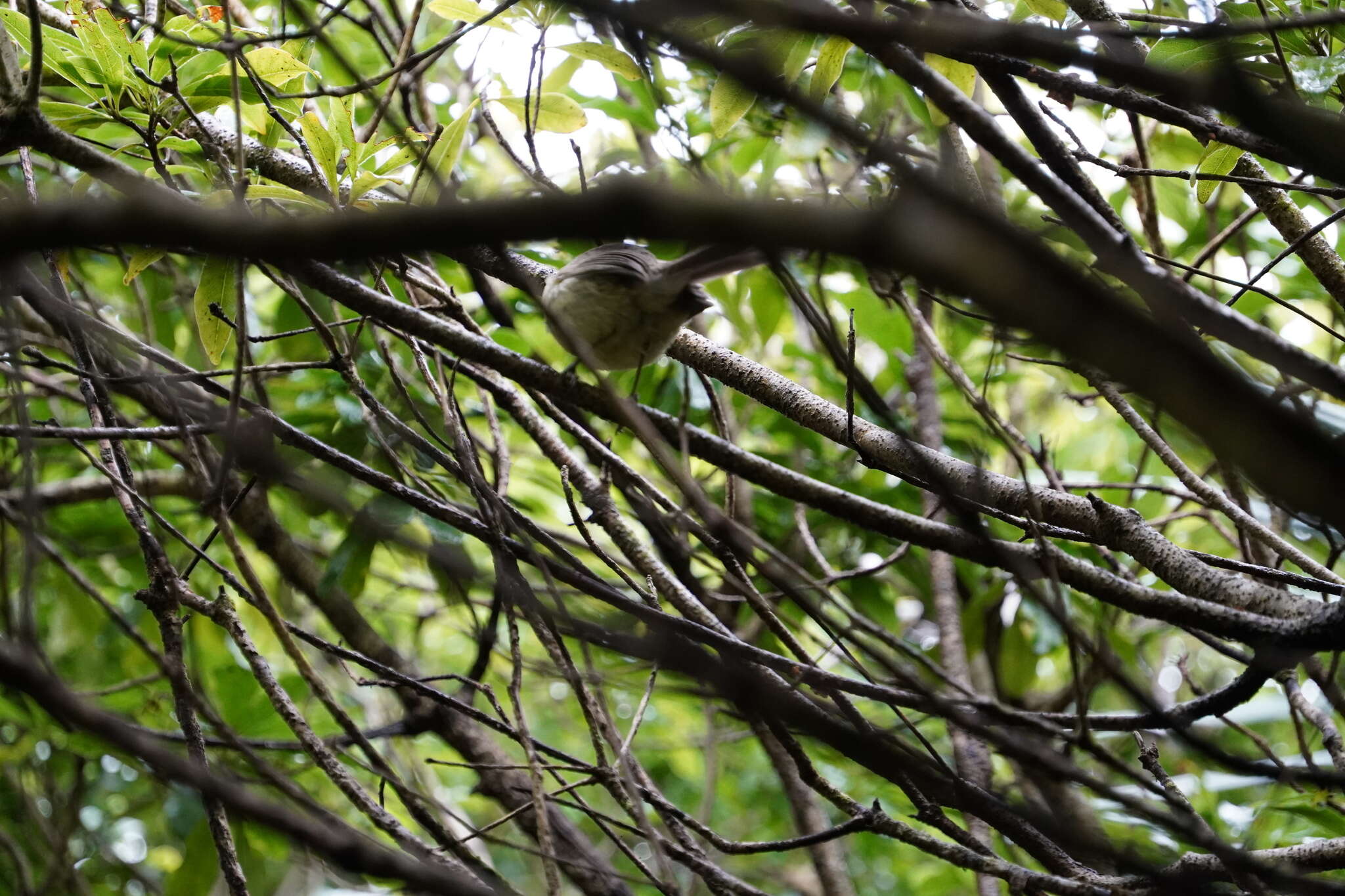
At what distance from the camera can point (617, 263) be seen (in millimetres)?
2408

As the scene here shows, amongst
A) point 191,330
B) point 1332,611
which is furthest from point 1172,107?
point 191,330

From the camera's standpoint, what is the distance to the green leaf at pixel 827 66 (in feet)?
7.23

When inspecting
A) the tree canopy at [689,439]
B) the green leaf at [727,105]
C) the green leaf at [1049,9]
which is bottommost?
the tree canopy at [689,439]

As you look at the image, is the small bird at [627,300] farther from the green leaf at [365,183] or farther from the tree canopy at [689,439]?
the green leaf at [365,183]

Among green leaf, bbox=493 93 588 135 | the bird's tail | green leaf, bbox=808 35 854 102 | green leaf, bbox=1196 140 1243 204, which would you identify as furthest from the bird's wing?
green leaf, bbox=1196 140 1243 204

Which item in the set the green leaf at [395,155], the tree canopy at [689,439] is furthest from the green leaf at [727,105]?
the green leaf at [395,155]

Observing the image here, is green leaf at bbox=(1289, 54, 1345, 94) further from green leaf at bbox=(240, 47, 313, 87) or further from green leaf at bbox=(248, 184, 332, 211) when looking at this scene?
green leaf at bbox=(240, 47, 313, 87)

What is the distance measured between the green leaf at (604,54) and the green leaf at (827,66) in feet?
1.57

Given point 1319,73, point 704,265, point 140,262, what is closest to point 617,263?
point 704,265

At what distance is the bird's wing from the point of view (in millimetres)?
2357

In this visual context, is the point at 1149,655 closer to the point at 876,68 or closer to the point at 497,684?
the point at 497,684

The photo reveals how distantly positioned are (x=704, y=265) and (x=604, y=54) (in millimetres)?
702

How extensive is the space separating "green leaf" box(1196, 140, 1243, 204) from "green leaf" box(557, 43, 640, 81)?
135 centimetres

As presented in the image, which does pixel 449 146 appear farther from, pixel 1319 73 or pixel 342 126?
pixel 1319 73
